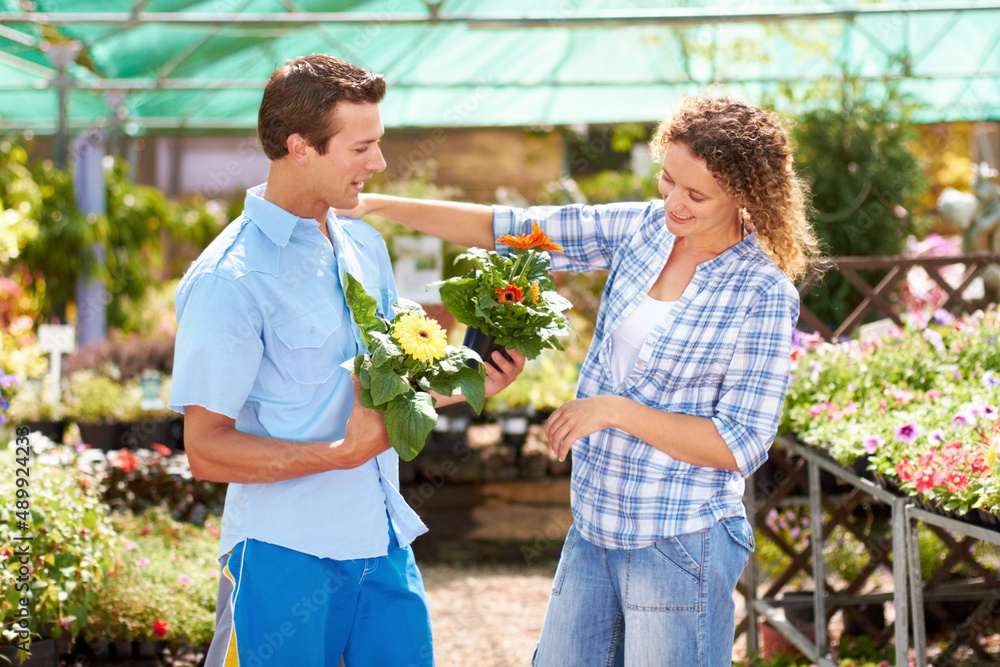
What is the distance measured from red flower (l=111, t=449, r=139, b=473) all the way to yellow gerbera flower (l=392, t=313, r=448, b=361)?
2461mm

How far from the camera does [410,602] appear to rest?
1665mm

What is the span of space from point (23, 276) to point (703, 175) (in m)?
6.56

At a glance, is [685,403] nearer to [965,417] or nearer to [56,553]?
[965,417]

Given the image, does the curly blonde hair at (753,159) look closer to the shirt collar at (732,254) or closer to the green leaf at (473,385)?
the shirt collar at (732,254)

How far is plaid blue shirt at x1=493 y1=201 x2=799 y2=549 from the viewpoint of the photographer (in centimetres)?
173

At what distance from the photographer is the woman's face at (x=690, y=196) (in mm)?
1745

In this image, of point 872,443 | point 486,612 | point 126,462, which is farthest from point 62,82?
point 872,443

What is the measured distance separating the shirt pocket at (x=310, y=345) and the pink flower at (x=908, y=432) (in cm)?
154

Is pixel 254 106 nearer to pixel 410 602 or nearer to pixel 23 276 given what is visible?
pixel 23 276

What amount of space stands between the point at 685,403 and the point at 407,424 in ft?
2.08

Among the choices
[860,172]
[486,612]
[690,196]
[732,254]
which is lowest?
[486,612]

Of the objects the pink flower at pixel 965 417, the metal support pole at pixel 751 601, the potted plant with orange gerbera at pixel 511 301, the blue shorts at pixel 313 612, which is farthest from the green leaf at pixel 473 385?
the metal support pole at pixel 751 601

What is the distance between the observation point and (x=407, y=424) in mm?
1452

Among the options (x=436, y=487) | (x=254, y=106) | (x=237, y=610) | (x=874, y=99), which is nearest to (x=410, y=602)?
(x=237, y=610)
